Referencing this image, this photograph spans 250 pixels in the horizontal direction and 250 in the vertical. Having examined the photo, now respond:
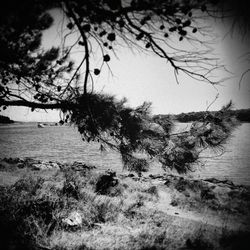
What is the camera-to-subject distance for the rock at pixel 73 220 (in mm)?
4784

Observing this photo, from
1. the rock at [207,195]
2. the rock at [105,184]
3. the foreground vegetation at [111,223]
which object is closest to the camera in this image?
the foreground vegetation at [111,223]

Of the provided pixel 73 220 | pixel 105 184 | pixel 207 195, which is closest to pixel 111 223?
pixel 73 220

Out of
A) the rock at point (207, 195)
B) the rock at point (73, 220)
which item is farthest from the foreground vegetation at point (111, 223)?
the rock at point (207, 195)

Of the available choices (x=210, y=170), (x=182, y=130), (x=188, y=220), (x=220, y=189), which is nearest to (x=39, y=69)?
(x=182, y=130)

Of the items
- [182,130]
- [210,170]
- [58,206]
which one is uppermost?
[182,130]

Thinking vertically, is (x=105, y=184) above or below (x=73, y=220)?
below

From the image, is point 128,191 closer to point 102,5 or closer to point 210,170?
point 102,5

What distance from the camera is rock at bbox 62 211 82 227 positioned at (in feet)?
15.7

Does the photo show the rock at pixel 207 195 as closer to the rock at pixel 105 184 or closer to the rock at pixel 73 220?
the rock at pixel 105 184

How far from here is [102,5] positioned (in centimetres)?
224

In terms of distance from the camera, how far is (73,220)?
496 centimetres

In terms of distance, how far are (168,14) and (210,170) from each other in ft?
57.2

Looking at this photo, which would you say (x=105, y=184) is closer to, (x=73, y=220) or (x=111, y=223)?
(x=111, y=223)

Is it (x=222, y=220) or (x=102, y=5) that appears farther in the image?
(x=222, y=220)
